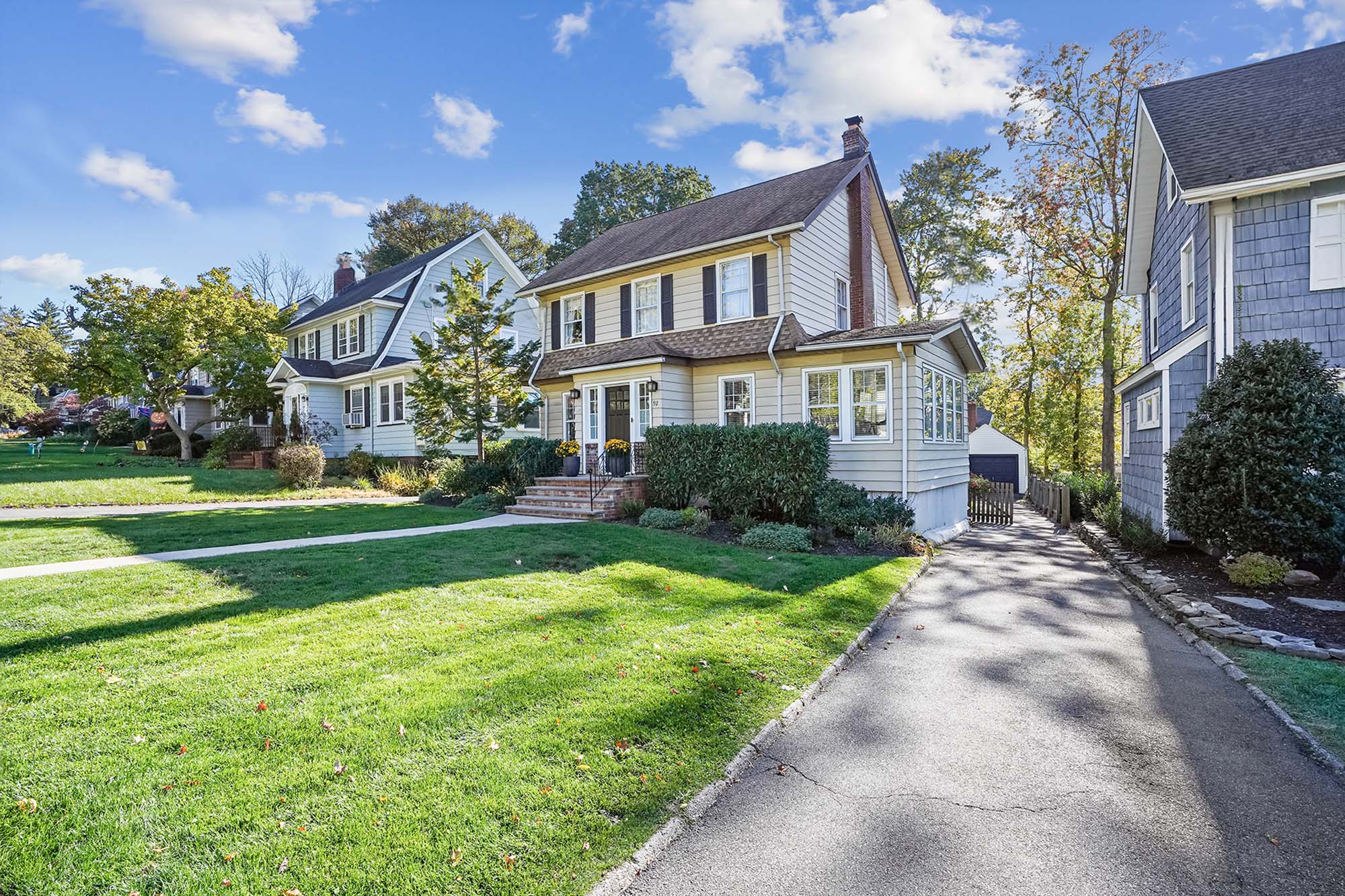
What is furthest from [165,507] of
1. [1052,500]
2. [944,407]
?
[1052,500]

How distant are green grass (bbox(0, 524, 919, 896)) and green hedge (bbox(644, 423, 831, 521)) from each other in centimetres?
455

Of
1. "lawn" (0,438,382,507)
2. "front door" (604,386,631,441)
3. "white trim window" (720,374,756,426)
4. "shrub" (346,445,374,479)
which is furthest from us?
"shrub" (346,445,374,479)

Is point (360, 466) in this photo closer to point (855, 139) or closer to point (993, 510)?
point (855, 139)

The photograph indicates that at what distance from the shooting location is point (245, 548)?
832cm

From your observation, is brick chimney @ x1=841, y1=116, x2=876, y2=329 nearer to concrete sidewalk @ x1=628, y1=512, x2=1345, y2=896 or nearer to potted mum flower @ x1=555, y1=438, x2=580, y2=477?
potted mum flower @ x1=555, y1=438, x2=580, y2=477

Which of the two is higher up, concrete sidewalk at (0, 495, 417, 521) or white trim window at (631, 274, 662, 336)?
white trim window at (631, 274, 662, 336)

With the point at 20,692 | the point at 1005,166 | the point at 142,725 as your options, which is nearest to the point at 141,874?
the point at 142,725

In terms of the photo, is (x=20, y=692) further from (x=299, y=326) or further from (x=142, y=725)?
(x=299, y=326)

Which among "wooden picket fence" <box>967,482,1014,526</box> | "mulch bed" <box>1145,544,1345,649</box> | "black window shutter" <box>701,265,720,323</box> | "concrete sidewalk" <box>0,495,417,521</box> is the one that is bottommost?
"wooden picket fence" <box>967,482,1014,526</box>

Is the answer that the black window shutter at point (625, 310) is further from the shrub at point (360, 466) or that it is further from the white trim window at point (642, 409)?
the shrub at point (360, 466)

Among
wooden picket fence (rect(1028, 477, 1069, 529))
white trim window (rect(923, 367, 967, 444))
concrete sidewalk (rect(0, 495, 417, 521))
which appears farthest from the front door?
wooden picket fence (rect(1028, 477, 1069, 529))

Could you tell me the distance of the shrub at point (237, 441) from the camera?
23.2m

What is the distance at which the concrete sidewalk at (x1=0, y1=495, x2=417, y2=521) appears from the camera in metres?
11.6

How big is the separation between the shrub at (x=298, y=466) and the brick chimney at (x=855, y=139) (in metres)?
17.4
